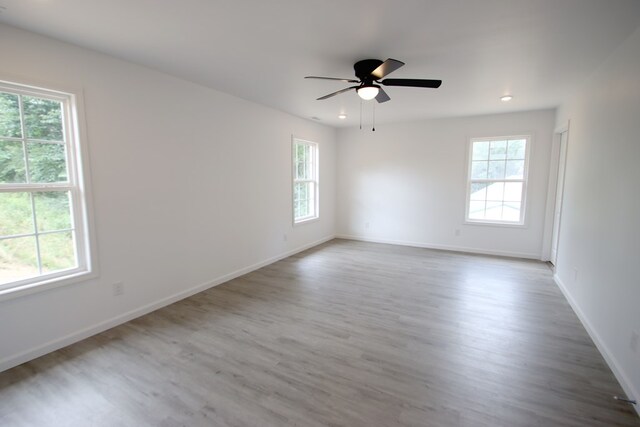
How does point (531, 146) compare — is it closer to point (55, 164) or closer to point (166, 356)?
point (166, 356)

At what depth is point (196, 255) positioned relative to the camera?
364 centimetres

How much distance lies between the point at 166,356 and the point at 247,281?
174cm

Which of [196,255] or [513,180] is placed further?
[513,180]

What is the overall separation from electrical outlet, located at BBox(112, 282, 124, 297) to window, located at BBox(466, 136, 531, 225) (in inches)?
213

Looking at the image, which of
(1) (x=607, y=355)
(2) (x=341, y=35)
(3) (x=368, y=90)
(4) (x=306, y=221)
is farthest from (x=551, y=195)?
(2) (x=341, y=35)

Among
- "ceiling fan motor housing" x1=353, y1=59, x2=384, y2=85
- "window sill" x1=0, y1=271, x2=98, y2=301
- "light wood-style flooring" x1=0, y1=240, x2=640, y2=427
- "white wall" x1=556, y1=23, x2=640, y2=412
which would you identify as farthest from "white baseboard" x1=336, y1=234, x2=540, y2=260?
"window sill" x1=0, y1=271, x2=98, y2=301

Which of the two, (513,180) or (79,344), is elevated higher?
(513,180)

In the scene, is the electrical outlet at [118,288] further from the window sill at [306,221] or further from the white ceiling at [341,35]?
the window sill at [306,221]

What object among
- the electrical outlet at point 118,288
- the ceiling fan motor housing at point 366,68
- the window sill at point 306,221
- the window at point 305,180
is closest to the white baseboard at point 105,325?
the electrical outlet at point 118,288

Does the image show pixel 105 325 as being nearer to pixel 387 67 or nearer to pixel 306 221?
pixel 387 67

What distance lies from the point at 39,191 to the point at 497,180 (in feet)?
20.1

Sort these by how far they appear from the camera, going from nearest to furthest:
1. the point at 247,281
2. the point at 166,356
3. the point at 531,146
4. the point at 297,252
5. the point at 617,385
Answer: the point at 617,385 → the point at 166,356 → the point at 247,281 → the point at 531,146 → the point at 297,252

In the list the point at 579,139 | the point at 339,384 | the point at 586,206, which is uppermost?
the point at 579,139

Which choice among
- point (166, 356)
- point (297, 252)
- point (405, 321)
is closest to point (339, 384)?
point (405, 321)
